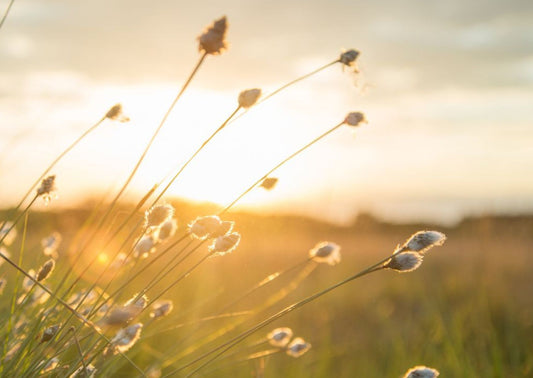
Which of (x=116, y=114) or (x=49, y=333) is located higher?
(x=116, y=114)

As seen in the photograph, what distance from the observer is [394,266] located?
1.56 meters

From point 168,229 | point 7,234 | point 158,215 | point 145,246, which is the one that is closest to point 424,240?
point 158,215

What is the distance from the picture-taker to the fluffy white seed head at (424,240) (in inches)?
61.1

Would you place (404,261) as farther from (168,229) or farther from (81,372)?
(81,372)

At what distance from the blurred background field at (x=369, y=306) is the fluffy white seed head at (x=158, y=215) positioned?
0.35 meters

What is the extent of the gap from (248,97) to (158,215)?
40cm

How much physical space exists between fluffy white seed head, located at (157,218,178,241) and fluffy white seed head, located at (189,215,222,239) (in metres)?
0.39

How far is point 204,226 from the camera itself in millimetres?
1539

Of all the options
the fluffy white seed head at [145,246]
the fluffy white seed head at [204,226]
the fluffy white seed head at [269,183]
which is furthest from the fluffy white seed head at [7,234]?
the fluffy white seed head at [269,183]

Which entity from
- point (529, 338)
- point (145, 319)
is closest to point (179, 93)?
point (145, 319)

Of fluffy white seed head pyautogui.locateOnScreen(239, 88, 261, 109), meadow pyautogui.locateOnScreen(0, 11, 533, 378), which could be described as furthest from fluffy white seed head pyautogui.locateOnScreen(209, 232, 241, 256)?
fluffy white seed head pyautogui.locateOnScreen(239, 88, 261, 109)

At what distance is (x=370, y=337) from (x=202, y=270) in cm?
176

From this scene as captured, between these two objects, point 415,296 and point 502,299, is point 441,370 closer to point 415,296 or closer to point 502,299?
point 502,299

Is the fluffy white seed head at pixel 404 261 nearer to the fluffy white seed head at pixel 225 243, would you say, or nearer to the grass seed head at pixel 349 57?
the fluffy white seed head at pixel 225 243
